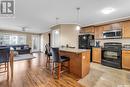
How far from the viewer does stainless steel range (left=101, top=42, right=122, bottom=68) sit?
14.0 feet

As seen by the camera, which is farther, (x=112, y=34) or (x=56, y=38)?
(x=56, y=38)

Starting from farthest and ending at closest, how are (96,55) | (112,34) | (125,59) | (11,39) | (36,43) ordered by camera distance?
(36,43) < (11,39) < (96,55) < (112,34) < (125,59)

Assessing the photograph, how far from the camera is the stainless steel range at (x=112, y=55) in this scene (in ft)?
14.0

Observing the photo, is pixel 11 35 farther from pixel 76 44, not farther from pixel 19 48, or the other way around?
pixel 76 44

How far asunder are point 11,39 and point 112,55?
944 centimetres

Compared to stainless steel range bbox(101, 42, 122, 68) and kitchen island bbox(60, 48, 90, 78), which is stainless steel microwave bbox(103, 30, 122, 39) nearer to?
stainless steel range bbox(101, 42, 122, 68)

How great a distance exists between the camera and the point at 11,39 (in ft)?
31.1

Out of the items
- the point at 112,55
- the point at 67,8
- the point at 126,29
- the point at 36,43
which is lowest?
the point at 112,55

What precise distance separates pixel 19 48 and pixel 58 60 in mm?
6760

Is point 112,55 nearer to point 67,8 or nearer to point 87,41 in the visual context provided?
point 87,41

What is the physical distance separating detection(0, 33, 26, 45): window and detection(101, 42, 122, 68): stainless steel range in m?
8.80

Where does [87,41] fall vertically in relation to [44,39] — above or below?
below

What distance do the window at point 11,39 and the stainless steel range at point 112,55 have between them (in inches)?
347

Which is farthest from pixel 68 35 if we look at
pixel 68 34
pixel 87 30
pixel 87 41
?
pixel 87 30
